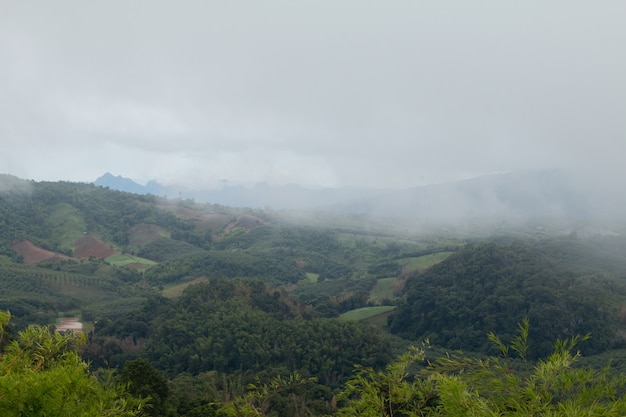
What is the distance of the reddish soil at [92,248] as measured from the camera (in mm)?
131000

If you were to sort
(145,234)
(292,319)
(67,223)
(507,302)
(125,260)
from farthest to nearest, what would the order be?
1. (145,234)
2. (67,223)
3. (125,260)
4. (507,302)
5. (292,319)

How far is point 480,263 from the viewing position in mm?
85125

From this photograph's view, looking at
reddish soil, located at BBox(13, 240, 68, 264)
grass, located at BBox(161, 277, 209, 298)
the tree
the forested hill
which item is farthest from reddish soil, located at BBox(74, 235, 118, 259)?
the tree

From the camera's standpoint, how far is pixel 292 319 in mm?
63188

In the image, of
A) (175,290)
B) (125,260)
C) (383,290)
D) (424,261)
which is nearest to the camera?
(175,290)

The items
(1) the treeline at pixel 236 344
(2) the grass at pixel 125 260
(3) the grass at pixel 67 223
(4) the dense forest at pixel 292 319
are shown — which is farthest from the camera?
(3) the grass at pixel 67 223

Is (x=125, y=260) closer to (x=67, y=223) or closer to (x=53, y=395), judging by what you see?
(x=67, y=223)

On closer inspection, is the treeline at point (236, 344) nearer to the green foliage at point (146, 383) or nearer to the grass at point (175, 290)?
the green foliage at point (146, 383)

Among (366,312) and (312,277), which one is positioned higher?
(366,312)

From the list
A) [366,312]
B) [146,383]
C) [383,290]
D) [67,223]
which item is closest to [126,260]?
[67,223]

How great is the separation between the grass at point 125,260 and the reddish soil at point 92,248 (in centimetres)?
217

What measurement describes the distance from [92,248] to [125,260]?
11.8 m

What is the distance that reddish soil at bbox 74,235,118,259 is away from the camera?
131 m

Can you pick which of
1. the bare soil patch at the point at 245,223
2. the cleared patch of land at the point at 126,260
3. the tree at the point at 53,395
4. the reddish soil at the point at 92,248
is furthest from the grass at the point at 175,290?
the tree at the point at 53,395
